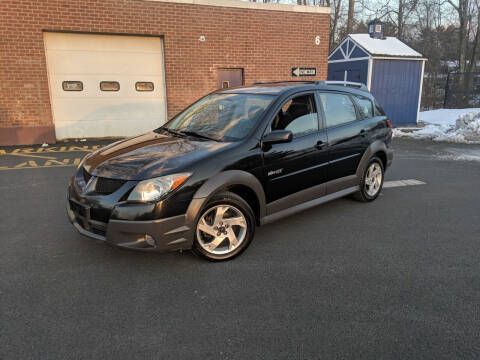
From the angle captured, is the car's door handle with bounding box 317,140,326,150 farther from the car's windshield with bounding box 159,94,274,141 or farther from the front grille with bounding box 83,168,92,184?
the front grille with bounding box 83,168,92,184

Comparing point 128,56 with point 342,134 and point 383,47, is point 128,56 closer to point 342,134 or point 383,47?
point 342,134

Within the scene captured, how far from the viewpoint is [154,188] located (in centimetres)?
338

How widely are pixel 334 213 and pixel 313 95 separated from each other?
1.62m

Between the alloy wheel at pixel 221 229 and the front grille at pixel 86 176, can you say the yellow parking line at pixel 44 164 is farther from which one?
the alloy wheel at pixel 221 229

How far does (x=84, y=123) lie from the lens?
442 inches

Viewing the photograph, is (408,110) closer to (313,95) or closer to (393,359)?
(313,95)

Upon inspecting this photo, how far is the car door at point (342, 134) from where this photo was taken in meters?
4.85

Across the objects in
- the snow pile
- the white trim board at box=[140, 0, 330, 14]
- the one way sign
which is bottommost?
the snow pile

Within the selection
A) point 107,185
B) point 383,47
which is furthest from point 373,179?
point 383,47

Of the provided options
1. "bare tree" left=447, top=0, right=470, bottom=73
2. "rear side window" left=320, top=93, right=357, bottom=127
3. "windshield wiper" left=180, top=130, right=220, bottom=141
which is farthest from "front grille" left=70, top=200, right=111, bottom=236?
"bare tree" left=447, top=0, right=470, bottom=73

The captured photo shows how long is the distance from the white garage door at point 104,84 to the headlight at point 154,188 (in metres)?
8.79

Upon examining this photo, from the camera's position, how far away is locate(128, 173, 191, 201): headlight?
336cm

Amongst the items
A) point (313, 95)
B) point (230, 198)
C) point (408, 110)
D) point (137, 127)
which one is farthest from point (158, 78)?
point (408, 110)

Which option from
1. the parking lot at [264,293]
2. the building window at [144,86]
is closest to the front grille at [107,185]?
the parking lot at [264,293]
